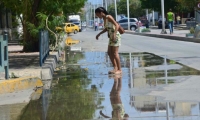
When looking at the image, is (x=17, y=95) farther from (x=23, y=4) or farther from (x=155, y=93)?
(x=23, y=4)

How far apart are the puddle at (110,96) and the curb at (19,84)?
42 centimetres

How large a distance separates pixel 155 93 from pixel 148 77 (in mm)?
2707

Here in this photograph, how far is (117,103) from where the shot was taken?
29.7 ft

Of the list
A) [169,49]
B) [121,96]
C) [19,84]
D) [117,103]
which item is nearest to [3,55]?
[19,84]

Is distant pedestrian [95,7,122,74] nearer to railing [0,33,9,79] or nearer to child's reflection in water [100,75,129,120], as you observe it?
child's reflection in water [100,75,129,120]

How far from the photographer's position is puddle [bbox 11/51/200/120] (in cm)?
806

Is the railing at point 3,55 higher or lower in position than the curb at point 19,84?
higher

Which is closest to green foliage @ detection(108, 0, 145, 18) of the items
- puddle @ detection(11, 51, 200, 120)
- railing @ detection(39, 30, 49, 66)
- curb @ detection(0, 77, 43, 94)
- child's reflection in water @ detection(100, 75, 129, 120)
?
railing @ detection(39, 30, 49, 66)

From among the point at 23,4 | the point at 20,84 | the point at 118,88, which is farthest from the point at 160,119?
the point at 23,4

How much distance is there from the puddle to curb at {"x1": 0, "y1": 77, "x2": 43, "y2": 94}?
418mm

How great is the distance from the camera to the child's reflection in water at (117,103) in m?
7.80

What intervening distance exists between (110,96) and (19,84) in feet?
7.80

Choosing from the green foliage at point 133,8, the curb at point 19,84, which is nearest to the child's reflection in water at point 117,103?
the curb at point 19,84

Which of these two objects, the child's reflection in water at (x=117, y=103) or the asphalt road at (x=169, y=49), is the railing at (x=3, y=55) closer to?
the child's reflection in water at (x=117, y=103)
